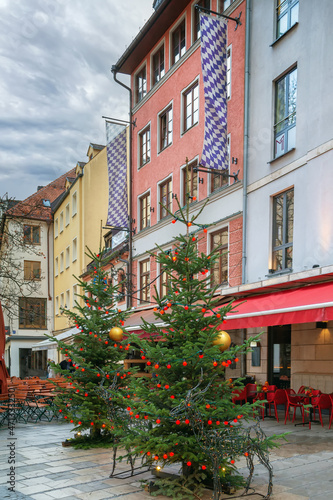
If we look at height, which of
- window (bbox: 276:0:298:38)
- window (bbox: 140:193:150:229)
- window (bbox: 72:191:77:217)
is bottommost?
window (bbox: 140:193:150:229)

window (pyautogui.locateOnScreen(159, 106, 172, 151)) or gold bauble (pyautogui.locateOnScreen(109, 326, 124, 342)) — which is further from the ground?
window (pyautogui.locateOnScreen(159, 106, 172, 151))

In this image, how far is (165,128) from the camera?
21.5 metres

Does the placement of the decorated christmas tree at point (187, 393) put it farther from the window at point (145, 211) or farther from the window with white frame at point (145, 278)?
the window at point (145, 211)

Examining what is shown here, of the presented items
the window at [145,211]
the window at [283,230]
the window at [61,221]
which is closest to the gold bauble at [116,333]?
the window at [283,230]

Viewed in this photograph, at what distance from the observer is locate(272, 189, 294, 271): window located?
1331 centimetres

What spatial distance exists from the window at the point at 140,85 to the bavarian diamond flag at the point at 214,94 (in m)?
9.10

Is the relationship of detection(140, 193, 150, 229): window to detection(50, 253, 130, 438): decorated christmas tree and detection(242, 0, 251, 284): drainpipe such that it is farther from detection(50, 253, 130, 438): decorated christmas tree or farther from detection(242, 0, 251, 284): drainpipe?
detection(50, 253, 130, 438): decorated christmas tree

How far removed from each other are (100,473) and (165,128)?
640 inches

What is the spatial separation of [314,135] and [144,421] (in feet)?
27.8

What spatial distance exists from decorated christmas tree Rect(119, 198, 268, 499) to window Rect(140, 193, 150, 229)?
15801 millimetres

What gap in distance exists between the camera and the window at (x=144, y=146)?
23062 mm

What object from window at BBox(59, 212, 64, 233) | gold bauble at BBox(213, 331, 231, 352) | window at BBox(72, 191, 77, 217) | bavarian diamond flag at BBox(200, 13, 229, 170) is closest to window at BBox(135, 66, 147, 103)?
bavarian diamond flag at BBox(200, 13, 229, 170)

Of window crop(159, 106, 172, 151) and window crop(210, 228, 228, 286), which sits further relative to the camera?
window crop(159, 106, 172, 151)

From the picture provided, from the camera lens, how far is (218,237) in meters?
16.8
